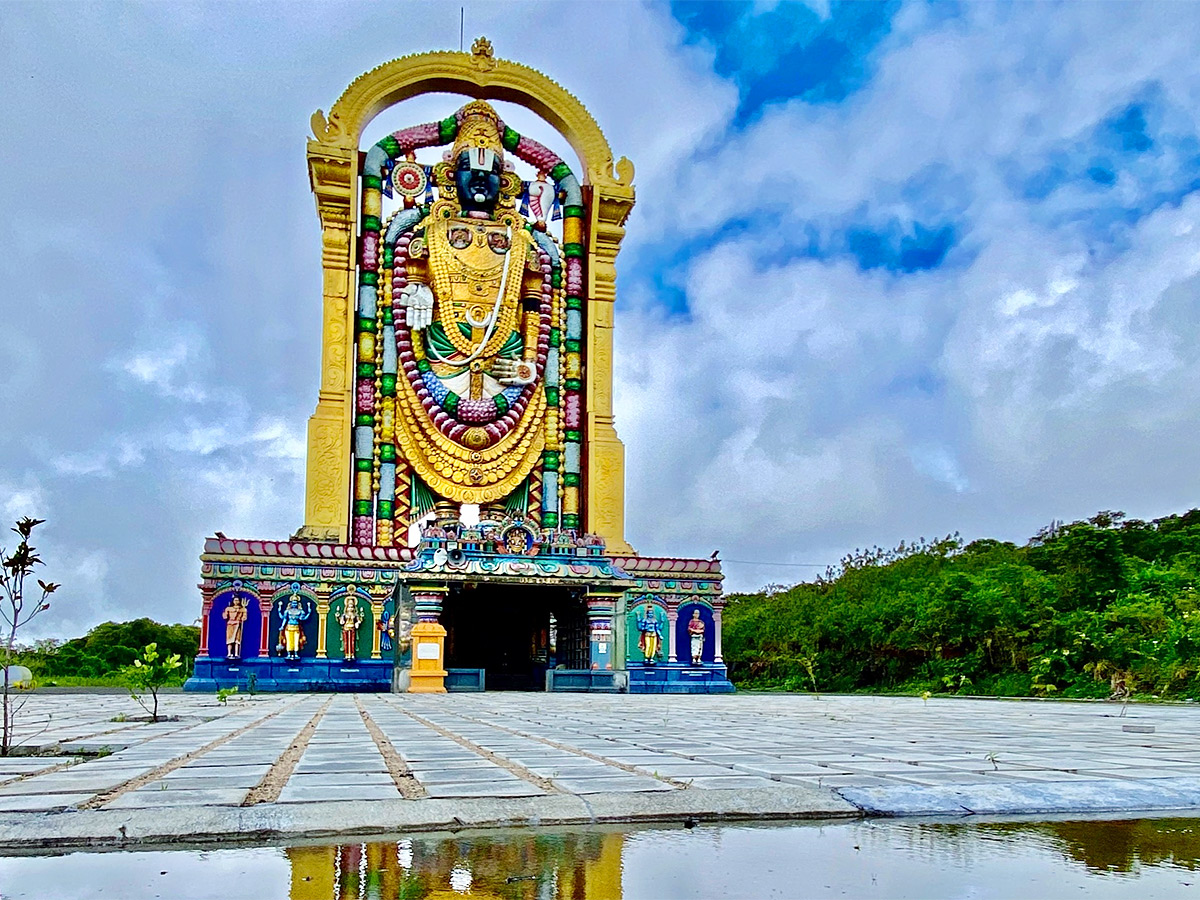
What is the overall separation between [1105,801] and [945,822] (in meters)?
0.79

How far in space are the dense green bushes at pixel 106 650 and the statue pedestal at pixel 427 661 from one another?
963cm

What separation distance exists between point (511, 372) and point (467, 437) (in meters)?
2.03

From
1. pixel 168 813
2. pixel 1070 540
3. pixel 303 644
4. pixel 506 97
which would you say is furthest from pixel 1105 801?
pixel 506 97

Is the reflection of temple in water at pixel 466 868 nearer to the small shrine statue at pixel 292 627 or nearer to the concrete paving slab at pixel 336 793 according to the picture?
the concrete paving slab at pixel 336 793

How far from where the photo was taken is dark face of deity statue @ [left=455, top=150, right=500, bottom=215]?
2842cm

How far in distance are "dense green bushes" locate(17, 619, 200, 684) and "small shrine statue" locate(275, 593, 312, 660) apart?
5005mm

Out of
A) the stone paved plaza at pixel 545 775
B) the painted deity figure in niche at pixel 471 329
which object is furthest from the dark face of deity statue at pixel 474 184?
the stone paved plaza at pixel 545 775

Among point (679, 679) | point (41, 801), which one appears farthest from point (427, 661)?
point (41, 801)

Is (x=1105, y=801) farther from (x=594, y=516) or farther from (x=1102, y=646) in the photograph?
(x=594, y=516)

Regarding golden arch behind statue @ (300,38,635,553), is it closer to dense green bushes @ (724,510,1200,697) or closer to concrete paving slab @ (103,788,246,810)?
dense green bushes @ (724,510,1200,697)

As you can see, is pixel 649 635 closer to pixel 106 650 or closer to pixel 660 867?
pixel 106 650

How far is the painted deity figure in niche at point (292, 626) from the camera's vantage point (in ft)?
73.9

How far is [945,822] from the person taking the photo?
3.54 meters

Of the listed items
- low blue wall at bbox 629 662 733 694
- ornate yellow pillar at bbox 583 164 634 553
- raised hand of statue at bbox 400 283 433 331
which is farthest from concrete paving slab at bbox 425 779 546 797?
raised hand of statue at bbox 400 283 433 331
